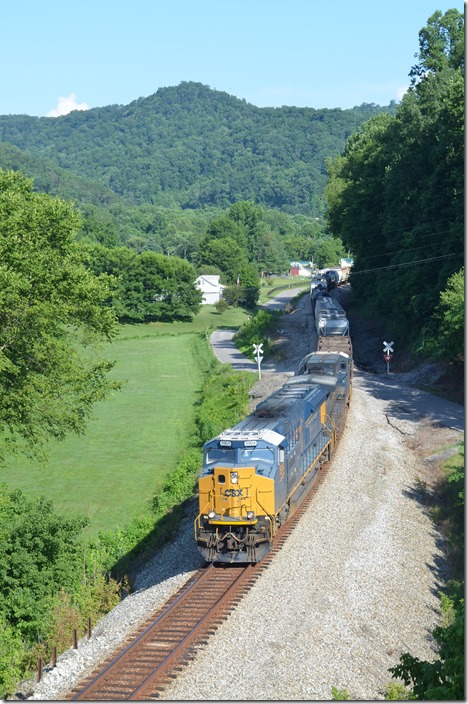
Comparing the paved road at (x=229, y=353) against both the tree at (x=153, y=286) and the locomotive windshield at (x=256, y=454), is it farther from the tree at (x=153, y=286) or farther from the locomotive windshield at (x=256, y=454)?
the locomotive windshield at (x=256, y=454)

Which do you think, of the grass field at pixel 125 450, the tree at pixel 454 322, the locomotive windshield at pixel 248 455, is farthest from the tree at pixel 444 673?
the tree at pixel 454 322

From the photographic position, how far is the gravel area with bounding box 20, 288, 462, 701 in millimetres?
17000

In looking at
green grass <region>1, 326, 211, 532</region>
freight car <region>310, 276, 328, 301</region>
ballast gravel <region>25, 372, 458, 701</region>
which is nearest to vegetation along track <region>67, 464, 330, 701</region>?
ballast gravel <region>25, 372, 458, 701</region>

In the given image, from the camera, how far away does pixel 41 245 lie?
1216 inches

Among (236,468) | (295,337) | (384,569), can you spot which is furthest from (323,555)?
(295,337)

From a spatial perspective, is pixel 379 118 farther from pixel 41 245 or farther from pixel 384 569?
pixel 384 569

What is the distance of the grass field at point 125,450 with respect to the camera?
40.8 metres

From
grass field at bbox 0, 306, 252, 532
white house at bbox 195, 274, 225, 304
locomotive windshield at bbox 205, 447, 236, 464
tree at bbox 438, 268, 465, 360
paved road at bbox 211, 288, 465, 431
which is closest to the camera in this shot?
locomotive windshield at bbox 205, 447, 236, 464

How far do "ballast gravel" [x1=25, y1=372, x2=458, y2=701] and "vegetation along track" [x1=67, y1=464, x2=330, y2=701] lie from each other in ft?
1.11

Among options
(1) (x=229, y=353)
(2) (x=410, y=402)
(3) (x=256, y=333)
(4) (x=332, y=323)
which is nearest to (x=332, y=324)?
(4) (x=332, y=323)

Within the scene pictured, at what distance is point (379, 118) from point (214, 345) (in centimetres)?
4115

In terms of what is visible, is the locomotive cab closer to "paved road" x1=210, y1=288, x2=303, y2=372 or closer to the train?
the train

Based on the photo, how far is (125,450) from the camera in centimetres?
5088

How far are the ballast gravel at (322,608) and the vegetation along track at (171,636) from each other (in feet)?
1.11
